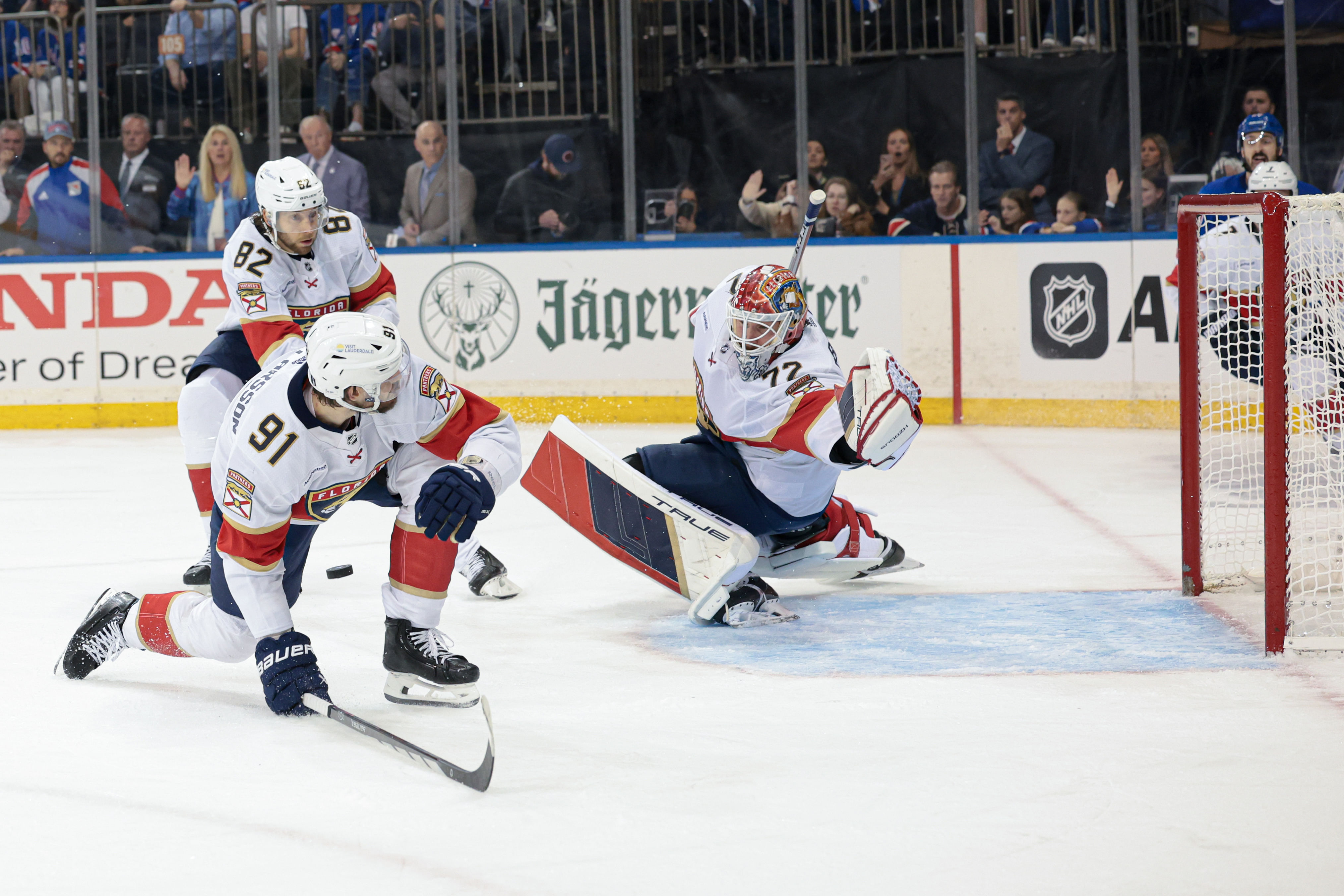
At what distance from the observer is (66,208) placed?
811cm

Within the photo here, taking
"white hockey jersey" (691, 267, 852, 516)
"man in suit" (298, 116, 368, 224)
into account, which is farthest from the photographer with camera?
"white hockey jersey" (691, 267, 852, 516)

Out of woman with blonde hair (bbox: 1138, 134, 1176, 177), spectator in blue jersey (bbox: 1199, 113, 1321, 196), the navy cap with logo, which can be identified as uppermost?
the navy cap with logo

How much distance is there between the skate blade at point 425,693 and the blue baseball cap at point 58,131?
6.10 meters

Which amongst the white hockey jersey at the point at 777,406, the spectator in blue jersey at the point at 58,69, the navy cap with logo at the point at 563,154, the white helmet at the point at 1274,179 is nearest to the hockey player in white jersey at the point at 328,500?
the white hockey jersey at the point at 777,406

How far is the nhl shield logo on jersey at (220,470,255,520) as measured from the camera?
9.10 ft

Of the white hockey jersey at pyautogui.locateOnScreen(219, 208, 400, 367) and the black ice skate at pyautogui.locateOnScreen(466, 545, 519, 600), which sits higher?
the white hockey jersey at pyautogui.locateOnScreen(219, 208, 400, 367)

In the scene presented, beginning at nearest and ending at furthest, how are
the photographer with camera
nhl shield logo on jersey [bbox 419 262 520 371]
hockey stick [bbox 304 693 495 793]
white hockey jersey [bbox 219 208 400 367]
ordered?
hockey stick [bbox 304 693 495 793] < white hockey jersey [bbox 219 208 400 367] < nhl shield logo on jersey [bbox 419 262 520 371] < the photographer with camera

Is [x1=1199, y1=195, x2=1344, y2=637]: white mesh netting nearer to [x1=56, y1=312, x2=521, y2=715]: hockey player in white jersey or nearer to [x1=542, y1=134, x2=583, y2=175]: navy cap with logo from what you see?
[x1=56, y1=312, x2=521, y2=715]: hockey player in white jersey

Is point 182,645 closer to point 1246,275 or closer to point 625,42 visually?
point 1246,275

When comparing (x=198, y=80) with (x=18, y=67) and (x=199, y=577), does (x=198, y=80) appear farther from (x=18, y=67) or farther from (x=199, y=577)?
(x=199, y=577)

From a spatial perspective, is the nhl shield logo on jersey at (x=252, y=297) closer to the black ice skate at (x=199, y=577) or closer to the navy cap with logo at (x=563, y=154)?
the black ice skate at (x=199, y=577)

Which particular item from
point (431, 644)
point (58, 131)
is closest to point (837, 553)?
point (431, 644)

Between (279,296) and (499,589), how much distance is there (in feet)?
3.19

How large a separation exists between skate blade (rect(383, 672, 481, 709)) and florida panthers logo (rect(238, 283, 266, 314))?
1338 mm
